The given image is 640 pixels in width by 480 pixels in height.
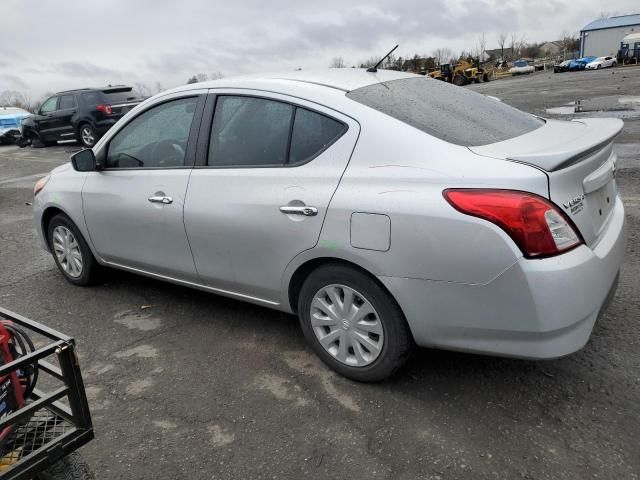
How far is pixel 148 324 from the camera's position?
13.1ft

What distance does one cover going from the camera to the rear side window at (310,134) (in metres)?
2.94

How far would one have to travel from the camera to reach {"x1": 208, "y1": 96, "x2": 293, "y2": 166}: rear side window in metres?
3.16

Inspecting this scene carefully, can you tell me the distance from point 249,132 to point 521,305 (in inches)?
72.1

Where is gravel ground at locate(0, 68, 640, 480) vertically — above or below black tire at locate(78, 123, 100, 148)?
below

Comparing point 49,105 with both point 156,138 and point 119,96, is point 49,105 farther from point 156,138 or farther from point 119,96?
point 156,138

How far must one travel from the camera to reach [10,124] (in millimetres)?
22016

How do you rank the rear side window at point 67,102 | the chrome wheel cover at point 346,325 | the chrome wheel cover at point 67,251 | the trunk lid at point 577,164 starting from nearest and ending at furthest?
the trunk lid at point 577,164 → the chrome wheel cover at point 346,325 → the chrome wheel cover at point 67,251 → the rear side window at point 67,102

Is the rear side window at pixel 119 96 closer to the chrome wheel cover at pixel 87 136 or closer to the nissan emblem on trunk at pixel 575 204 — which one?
the chrome wheel cover at pixel 87 136

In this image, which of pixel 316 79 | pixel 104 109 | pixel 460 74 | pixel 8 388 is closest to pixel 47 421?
pixel 8 388

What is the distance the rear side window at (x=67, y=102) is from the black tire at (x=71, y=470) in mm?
16154

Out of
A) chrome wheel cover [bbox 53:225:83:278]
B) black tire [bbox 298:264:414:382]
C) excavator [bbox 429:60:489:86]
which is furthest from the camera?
excavator [bbox 429:60:489:86]

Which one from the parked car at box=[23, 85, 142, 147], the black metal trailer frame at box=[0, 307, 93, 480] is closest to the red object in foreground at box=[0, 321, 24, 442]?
the black metal trailer frame at box=[0, 307, 93, 480]

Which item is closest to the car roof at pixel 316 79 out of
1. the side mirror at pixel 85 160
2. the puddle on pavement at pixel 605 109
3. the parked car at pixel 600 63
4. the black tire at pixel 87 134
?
the side mirror at pixel 85 160

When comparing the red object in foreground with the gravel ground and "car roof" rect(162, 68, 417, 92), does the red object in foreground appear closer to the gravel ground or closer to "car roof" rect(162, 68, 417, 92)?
the gravel ground
